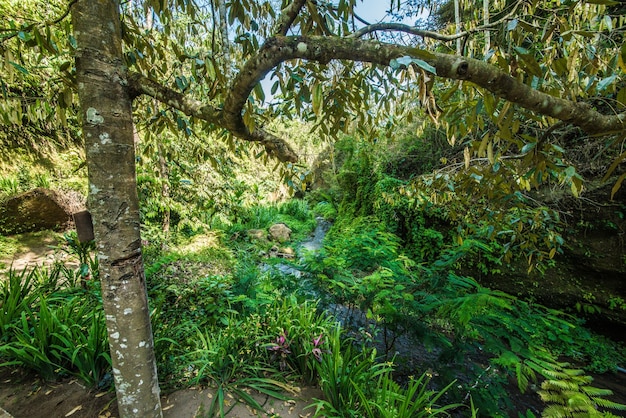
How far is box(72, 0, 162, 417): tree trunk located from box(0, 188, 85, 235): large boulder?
19.1 feet

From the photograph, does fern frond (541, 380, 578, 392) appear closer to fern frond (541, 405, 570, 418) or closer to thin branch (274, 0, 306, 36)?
fern frond (541, 405, 570, 418)

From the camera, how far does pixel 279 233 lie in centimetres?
820

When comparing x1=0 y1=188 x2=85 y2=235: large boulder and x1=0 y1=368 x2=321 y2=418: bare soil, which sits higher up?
x1=0 y1=188 x2=85 y2=235: large boulder

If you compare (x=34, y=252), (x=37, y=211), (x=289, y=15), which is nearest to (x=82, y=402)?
(x=289, y=15)

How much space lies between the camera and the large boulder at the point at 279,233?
26.1 ft

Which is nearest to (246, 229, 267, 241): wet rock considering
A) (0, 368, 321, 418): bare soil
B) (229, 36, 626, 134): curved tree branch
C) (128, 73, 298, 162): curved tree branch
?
(0, 368, 321, 418): bare soil

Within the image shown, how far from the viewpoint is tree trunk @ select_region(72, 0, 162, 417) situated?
1.07 m

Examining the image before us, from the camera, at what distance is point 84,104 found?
1069 millimetres

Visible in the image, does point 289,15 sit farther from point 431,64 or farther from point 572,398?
point 572,398

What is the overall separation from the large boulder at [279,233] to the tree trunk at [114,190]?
21.5ft

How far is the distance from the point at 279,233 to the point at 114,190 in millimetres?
7124

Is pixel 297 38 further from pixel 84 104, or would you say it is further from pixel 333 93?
pixel 84 104

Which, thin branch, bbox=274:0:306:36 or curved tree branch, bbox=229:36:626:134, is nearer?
curved tree branch, bbox=229:36:626:134

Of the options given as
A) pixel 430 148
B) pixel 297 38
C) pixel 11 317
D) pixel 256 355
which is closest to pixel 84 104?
pixel 297 38
